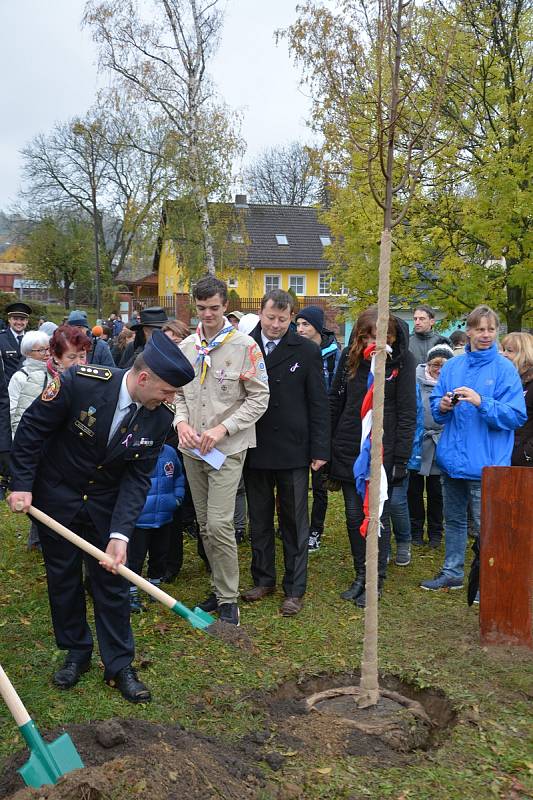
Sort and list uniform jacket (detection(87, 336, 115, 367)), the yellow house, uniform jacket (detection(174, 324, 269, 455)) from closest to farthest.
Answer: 1. uniform jacket (detection(174, 324, 269, 455))
2. uniform jacket (detection(87, 336, 115, 367))
3. the yellow house

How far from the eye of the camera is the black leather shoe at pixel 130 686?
13.5 feet

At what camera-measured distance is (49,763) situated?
3.15 meters

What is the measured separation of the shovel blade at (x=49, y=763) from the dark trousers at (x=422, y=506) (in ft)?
15.8

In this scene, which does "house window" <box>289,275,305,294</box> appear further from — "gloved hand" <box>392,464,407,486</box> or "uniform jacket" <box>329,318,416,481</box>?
"gloved hand" <box>392,464,407,486</box>

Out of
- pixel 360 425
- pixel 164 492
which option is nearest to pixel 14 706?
pixel 164 492

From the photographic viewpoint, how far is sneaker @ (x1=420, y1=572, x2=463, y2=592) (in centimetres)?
600

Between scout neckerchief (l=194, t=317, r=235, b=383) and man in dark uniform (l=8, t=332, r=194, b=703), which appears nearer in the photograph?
man in dark uniform (l=8, t=332, r=194, b=703)

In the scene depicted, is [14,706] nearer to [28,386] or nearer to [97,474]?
[97,474]

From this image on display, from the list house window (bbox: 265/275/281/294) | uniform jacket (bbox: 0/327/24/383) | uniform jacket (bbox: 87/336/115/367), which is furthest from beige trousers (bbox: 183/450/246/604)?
house window (bbox: 265/275/281/294)

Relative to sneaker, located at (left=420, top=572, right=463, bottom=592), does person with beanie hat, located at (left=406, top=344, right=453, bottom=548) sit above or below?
above

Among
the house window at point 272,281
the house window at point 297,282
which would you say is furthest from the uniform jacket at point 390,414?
the house window at point 297,282

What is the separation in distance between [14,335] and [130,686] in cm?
→ 723

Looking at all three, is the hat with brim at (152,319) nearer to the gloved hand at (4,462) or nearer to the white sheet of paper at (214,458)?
the gloved hand at (4,462)

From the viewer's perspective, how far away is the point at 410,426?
5715 millimetres
